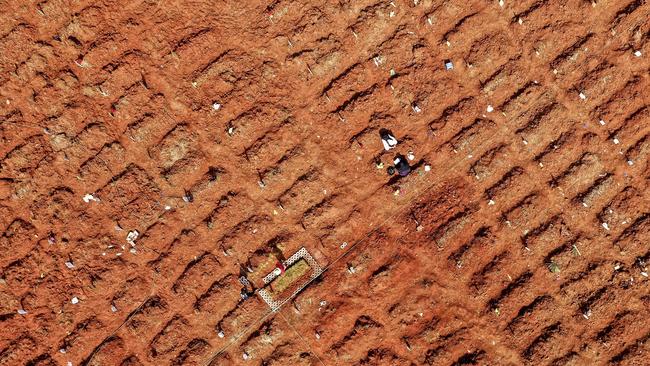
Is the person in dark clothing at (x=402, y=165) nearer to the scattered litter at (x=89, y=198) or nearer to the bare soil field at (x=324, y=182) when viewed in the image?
the bare soil field at (x=324, y=182)

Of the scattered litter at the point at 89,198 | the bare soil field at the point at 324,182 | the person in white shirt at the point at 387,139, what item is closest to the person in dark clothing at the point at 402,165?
the bare soil field at the point at 324,182

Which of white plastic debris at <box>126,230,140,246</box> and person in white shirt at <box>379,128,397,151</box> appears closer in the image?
white plastic debris at <box>126,230,140,246</box>

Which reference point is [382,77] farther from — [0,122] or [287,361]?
[0,122]

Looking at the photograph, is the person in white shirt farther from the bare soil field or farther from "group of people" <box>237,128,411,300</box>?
the bare soil field

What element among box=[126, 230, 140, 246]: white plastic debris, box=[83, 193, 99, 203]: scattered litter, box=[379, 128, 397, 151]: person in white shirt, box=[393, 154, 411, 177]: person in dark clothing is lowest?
box=[393, 154, 411, 177]: person in dark clothing

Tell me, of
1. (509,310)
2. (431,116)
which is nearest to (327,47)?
(431,116)

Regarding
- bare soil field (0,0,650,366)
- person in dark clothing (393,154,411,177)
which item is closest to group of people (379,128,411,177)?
person in dark clothing (393,154,411,177)

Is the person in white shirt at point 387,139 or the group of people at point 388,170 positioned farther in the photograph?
the person in white shirt at point 387,139
